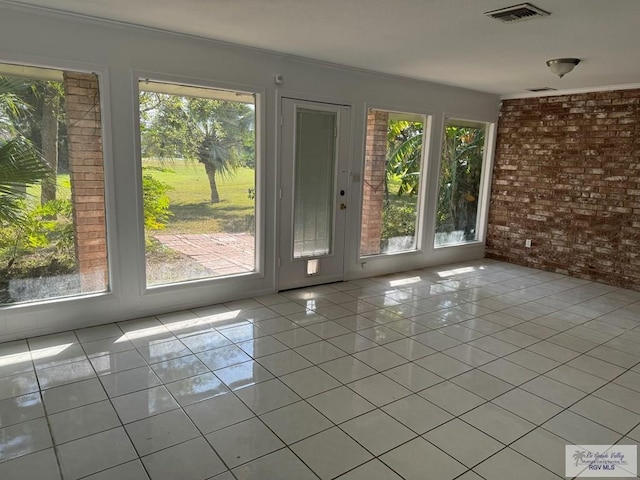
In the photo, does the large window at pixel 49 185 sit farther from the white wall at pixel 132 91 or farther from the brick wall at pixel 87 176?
the white wall at pixel 132 91

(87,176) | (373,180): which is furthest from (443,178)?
(87,176)

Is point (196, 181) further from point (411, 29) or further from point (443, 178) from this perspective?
point (443, 178)

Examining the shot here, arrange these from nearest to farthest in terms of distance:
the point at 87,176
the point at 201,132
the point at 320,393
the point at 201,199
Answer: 1. the point at 320,393
2. the point at 87,176
3. the point at 201,132
4. the point at 201,199

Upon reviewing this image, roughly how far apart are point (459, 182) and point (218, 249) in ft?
12.4

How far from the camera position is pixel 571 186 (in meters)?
5.75

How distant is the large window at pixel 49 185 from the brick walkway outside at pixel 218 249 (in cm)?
66

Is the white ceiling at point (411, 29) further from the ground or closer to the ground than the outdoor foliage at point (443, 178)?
further from the ground

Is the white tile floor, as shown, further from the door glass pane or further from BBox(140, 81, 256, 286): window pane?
the door glass pane

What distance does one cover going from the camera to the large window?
10.6ft

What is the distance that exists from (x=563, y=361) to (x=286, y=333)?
7.12 ft

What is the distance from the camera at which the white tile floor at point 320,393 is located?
2131mm

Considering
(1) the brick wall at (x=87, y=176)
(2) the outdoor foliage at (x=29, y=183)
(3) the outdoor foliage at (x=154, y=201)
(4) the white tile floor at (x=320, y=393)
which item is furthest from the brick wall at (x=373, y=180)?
(2) the outdoor foliage at (x=29, y=183)

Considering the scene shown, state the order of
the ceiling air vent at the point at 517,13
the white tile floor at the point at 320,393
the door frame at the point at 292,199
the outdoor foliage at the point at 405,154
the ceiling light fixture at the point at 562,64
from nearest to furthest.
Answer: the white tile floor at the point at 320,393
the ceiling air vent at the point at 517,13
the ceiling light fixture at the point at 562,64
the door frame at the point at 292,199
the outdoor foliage at the point at 405,154

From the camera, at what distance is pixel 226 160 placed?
4230 millimetres
